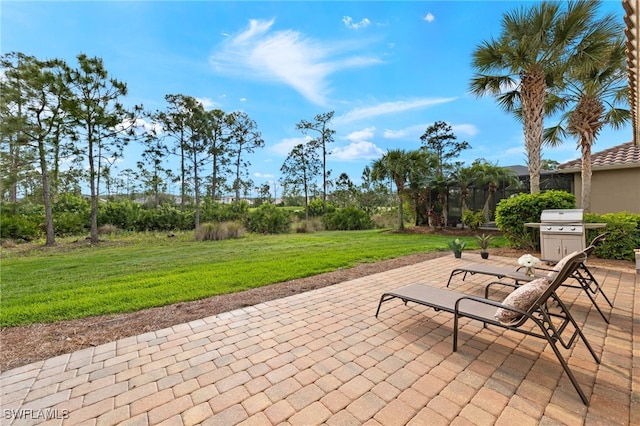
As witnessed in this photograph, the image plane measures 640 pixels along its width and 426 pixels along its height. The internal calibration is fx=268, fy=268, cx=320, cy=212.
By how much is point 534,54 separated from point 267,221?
12.5 metres

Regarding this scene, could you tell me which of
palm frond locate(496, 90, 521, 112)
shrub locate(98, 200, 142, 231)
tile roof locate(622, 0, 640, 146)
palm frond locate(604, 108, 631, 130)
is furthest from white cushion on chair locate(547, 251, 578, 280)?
shrub locate(98, 200, 142, 231)

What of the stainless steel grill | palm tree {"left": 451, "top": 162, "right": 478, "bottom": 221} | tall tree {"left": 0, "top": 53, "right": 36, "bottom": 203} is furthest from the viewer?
palm tree {"left": 451, "top": 162, "right": 478, "bottom": 221}

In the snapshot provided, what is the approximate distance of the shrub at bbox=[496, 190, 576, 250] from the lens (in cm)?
700

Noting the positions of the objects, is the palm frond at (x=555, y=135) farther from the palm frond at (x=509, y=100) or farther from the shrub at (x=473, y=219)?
the shrub at (x=473, y=219)

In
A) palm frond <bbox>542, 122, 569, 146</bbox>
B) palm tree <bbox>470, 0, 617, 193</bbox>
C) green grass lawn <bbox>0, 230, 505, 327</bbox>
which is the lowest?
Result: green grass lawn <bbox>0, 230, 505, 327</bbox>

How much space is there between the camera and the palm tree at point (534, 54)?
276 inches

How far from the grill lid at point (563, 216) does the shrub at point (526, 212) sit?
54.7 inches

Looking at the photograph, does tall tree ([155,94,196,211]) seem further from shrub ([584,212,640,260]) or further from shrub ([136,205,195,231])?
shrub ([584,212,640,260])

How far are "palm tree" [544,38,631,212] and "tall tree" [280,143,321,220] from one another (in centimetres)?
1280

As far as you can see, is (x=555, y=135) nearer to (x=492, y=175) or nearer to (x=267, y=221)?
(x=492, y=175)

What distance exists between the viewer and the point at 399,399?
1771 millimetres

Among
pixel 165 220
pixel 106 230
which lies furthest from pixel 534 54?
pixel 106 230

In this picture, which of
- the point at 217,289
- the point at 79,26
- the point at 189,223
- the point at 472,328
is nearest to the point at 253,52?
the point at 79,26

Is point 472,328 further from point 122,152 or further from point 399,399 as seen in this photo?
point 122,152
